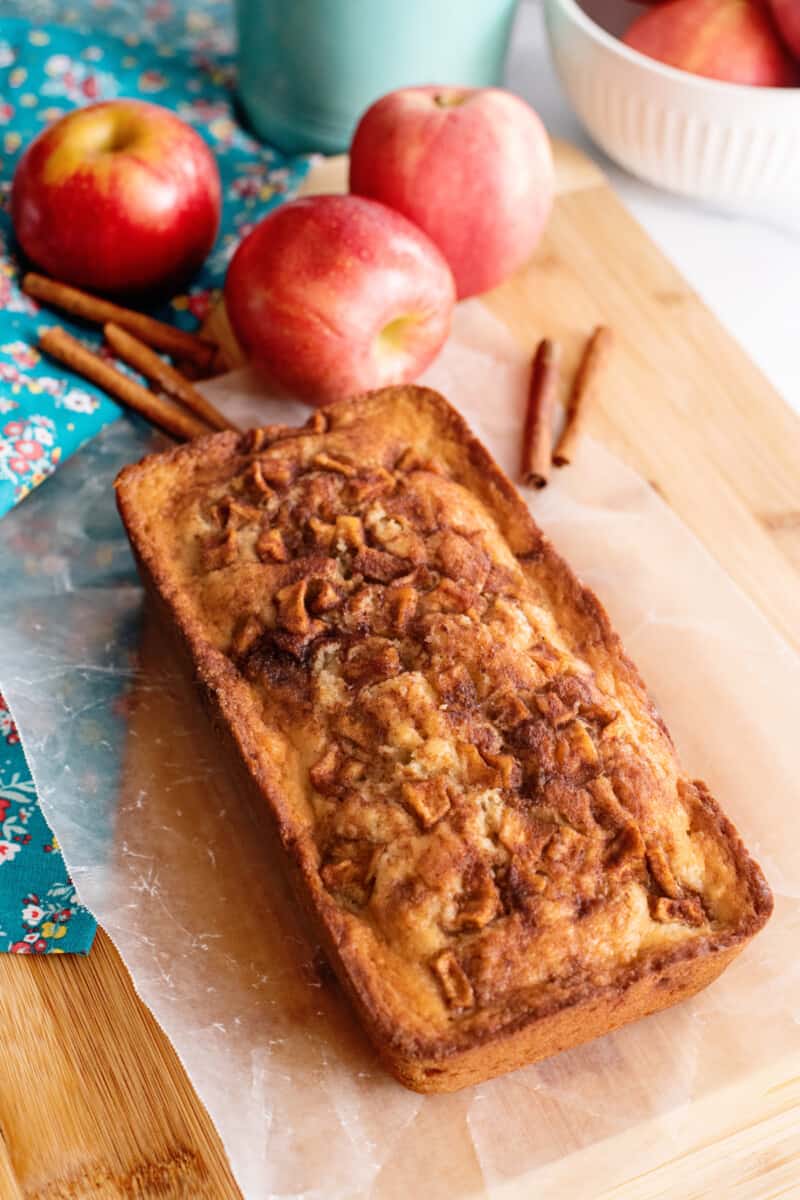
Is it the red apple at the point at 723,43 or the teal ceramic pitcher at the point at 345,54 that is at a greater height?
the red apple at the point at 723,43

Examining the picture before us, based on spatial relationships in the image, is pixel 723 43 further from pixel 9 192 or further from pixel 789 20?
pixel 9 192

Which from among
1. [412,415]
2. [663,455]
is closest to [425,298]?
[412,415]

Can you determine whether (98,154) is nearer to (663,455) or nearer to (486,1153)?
(663,455)

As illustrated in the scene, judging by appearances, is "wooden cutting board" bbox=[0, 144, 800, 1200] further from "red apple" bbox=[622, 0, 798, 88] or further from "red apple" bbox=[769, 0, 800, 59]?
"red apple" bbox=[769, 0, 800, 59]

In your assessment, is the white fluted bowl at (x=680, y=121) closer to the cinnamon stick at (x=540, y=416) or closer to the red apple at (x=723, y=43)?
the red apple at (x=723, y=43)

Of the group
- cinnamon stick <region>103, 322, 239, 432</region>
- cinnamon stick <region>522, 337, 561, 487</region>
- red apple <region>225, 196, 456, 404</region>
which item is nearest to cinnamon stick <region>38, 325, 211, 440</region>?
cinnamon stick <region>103, 322, 239, 432</region>

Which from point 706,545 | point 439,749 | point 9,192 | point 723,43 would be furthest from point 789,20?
point 439,749

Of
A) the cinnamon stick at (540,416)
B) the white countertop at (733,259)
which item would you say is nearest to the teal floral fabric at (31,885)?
the cinnamon stick at (540,416)
